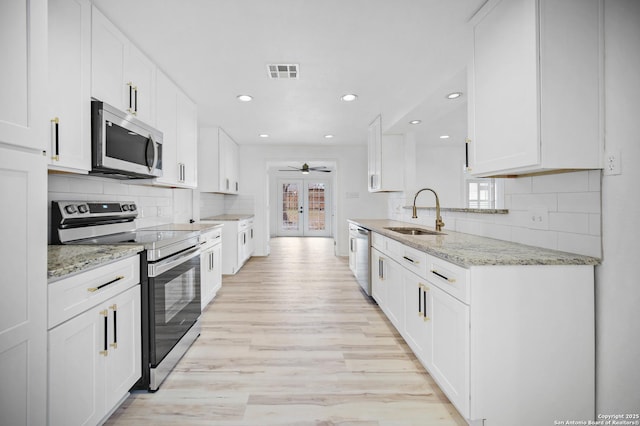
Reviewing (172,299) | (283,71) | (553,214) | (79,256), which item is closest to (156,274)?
(172,299)

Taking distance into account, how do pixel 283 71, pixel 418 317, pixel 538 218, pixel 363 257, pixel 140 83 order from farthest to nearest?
1. pixel 363 257
2. pixel 283 71
3. pixel 140 83
4. pixel 418 317
5. pixel 538 218

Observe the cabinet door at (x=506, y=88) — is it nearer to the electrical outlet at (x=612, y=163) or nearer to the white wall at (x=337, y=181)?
the electrical outlet at (x=612, y=163)

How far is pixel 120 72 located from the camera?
2084 millimetres

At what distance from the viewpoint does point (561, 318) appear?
1.45 meters

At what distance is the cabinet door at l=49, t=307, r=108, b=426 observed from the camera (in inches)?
46.2

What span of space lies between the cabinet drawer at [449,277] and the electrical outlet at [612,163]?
798mm

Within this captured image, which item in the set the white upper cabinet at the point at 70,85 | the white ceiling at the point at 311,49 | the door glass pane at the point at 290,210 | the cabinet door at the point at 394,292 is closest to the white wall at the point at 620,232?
the white ceiling at the point at 311,49

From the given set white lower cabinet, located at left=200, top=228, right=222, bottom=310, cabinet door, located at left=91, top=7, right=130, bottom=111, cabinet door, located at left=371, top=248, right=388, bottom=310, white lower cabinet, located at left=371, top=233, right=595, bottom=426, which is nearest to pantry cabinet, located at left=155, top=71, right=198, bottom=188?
cabinet door, located at left=91, top=7, right=130, bottom=111

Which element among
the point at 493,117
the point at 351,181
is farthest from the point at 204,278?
the point at 351,181

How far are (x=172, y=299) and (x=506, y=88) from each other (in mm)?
2402

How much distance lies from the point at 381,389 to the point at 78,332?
1646mm

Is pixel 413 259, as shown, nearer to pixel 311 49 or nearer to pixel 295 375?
pixel 295 375

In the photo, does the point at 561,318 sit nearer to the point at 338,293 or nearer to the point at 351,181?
the point at 338,293

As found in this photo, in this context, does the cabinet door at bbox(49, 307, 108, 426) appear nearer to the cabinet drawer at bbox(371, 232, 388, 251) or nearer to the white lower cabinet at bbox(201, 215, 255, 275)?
the cabinet drawer at bbox(371, 232, 388, 251)
